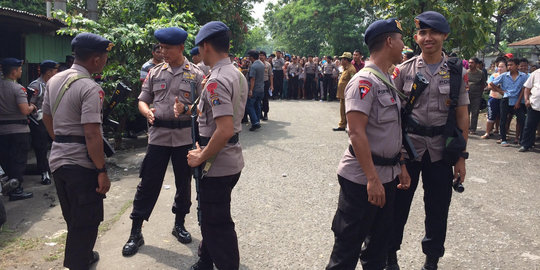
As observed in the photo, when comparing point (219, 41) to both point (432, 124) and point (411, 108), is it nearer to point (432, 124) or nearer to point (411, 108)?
point (411, 108)

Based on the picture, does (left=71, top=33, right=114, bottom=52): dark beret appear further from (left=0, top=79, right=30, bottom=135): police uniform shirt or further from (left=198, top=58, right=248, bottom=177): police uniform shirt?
(left=0, top=79, right=30, bottom=135): police uniform shirt

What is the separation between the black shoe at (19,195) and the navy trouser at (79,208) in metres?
2.94

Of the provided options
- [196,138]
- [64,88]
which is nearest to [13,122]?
[64,88]

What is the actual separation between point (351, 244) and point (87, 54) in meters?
2.25

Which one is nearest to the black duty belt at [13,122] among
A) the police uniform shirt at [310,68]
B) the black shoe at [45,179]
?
the black shoe at [45,179]

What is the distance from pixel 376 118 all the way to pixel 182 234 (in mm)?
2343

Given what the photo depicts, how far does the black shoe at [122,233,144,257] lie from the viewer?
12.3ft

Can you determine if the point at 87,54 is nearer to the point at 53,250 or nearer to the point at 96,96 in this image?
the point at 96,96

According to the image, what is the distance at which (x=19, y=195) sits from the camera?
18.0 feet

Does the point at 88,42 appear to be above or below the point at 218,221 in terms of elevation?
above

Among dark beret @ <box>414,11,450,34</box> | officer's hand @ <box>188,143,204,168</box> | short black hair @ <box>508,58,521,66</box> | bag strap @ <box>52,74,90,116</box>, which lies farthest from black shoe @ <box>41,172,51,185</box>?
short black hair @ <box>508,58,521,66</box>

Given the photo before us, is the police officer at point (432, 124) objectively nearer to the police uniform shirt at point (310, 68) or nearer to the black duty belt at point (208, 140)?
the black duty belt at point (208, 140)

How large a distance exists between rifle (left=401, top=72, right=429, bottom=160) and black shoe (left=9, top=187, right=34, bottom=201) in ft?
16.2

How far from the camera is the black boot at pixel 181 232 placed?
4.03 m
